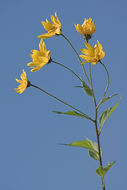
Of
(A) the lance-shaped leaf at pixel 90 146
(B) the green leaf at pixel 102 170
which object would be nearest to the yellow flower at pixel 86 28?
(A) the lance-shaped leaf at pixel 90 146

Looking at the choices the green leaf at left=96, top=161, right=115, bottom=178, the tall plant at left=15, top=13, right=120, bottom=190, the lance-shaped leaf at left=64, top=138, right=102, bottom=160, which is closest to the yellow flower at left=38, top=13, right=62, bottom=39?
the tall plant at left=15, top=13, right=120, bottom=190

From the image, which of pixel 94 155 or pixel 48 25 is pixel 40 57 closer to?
pixel 48 25

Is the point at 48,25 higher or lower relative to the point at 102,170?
higher

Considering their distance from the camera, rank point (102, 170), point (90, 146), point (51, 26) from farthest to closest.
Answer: point (51, 26) < point (90, 146) < point (102, 170)

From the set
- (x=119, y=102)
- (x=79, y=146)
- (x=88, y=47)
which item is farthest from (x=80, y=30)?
(x=79, y=146)

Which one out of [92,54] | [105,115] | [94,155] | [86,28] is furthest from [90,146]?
[86,28]

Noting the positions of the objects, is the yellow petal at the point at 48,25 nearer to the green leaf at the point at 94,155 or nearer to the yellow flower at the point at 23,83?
the yellow flower at the point at 23,83
